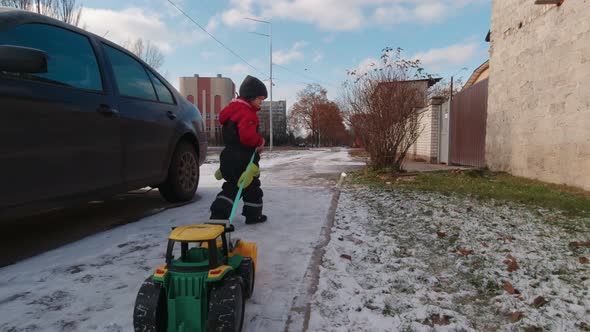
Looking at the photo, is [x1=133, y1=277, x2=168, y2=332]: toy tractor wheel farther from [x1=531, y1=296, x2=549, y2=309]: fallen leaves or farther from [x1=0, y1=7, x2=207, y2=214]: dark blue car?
[x1=531, y1=296, x2=549, y2=309]: fallen leaves

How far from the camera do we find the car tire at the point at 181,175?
13.3 ft

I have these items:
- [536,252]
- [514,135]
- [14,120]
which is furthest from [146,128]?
[514,135]

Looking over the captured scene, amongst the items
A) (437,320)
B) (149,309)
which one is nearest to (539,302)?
(437,320)

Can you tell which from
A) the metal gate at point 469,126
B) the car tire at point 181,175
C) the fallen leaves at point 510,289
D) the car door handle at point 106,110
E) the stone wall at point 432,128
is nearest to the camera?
the fallen leaves at point 510,289

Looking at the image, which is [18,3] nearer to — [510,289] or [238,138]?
Answer: [238,138]

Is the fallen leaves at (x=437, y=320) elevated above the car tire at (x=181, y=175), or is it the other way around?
the car tire at (x=181, y=175)

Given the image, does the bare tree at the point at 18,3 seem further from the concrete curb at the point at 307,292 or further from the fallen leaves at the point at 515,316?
the fallen leaves at the point at 515,316

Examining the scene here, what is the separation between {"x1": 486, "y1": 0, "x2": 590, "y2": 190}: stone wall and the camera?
211 inches

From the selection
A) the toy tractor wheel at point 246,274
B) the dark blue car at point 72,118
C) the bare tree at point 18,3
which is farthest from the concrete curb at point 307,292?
→ the bare tree at point 18,3

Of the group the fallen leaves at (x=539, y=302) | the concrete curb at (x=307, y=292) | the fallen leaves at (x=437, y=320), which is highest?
the concrete curb at (x=307, y=292)

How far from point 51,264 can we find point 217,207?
A: 121cm

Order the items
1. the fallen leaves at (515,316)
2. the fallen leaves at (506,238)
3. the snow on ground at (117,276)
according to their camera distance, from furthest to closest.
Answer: the fallen leaves at (506,238), the fallen leaves at (515,316), the snow on ground at (117,276)

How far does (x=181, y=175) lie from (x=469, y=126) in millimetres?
8837

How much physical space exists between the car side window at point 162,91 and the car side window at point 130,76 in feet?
0.34
